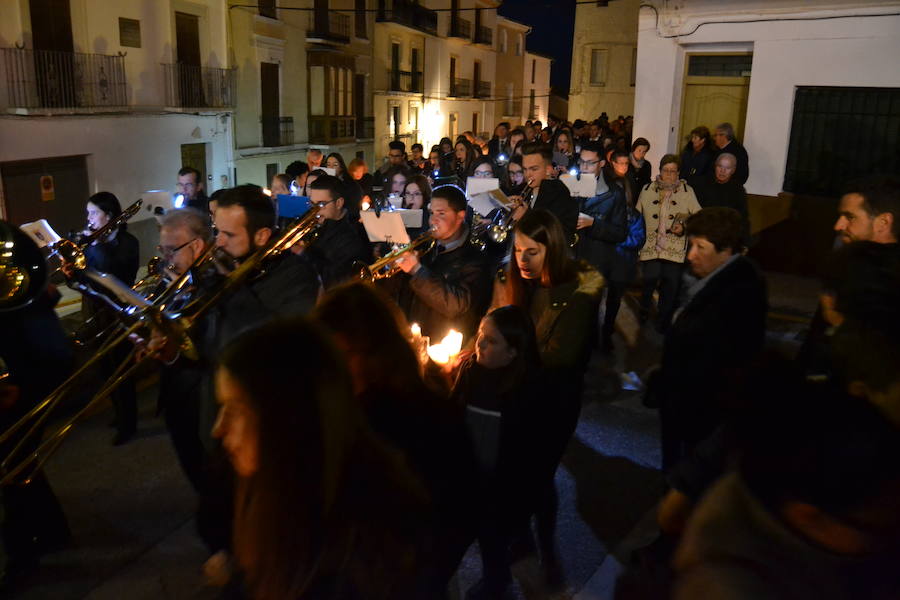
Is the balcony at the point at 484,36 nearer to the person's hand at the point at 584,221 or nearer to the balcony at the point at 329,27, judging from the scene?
the balcony at the point at 329,27

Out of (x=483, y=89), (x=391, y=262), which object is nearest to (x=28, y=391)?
(x=391, y=262)

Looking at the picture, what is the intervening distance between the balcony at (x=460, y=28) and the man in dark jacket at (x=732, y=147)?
2884 centimetres

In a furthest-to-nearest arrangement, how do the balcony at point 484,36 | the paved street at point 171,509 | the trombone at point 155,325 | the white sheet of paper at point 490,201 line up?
the balcony at point 484,36 < the white sheet of paper at point 490,201 < the paved street at point 171,509 < the trombone at point 155,325

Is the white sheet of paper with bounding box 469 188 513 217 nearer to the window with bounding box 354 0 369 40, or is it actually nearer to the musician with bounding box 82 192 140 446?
the musician with bounding box 82 192 140 446

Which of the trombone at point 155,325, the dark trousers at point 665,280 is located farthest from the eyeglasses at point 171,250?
the dark trousers at point 665,280

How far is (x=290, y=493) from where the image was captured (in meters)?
1.67

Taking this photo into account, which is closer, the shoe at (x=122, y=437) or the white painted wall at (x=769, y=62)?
the shoe at (x=122, y=437)

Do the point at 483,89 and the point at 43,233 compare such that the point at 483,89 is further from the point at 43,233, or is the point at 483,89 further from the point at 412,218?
the point at 43,233

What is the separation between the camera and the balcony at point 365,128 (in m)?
28.8

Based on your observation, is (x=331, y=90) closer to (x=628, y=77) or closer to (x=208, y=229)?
(x=628, y=77)

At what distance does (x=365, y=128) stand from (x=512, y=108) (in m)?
19.0

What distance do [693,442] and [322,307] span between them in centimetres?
217

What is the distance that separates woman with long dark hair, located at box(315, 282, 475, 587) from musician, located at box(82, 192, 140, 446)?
3.12 metres

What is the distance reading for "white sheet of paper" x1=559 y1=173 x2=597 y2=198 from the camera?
696 centimetres
